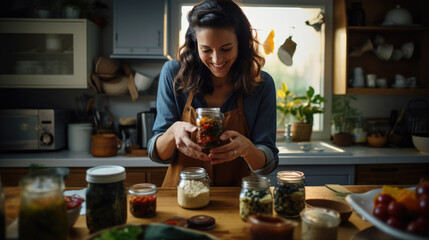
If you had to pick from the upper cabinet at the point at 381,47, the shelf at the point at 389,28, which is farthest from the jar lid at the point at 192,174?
the shelf at the point at 389,28

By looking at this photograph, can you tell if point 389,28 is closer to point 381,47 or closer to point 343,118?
point 381,47

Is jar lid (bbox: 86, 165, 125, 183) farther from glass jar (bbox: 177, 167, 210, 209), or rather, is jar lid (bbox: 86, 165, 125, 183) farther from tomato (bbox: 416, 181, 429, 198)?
tomato (bbox: 416, 181, 429, 198)

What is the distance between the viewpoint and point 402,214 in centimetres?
78

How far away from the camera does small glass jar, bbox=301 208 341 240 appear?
31.7 inches

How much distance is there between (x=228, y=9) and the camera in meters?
1.36

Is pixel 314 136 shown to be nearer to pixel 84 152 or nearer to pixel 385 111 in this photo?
pixel 385 111

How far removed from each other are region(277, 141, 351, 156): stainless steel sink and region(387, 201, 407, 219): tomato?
1620 mm

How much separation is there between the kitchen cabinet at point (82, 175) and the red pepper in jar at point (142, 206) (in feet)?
4.22

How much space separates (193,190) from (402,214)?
0.62 meters

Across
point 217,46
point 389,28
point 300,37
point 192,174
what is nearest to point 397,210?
point 192,174

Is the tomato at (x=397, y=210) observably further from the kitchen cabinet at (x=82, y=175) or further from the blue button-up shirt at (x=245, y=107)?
the kitchen cabinet at (x=82, y=175)

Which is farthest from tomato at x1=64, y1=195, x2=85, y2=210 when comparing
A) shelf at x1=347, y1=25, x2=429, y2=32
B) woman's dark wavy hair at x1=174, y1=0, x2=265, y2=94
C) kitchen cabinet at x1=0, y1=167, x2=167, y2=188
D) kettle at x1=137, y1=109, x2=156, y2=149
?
shelf at x1=347, y1=25, x2=429, y2=32

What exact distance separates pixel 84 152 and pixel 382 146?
2519 mm

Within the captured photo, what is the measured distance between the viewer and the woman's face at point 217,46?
51.0 inches
